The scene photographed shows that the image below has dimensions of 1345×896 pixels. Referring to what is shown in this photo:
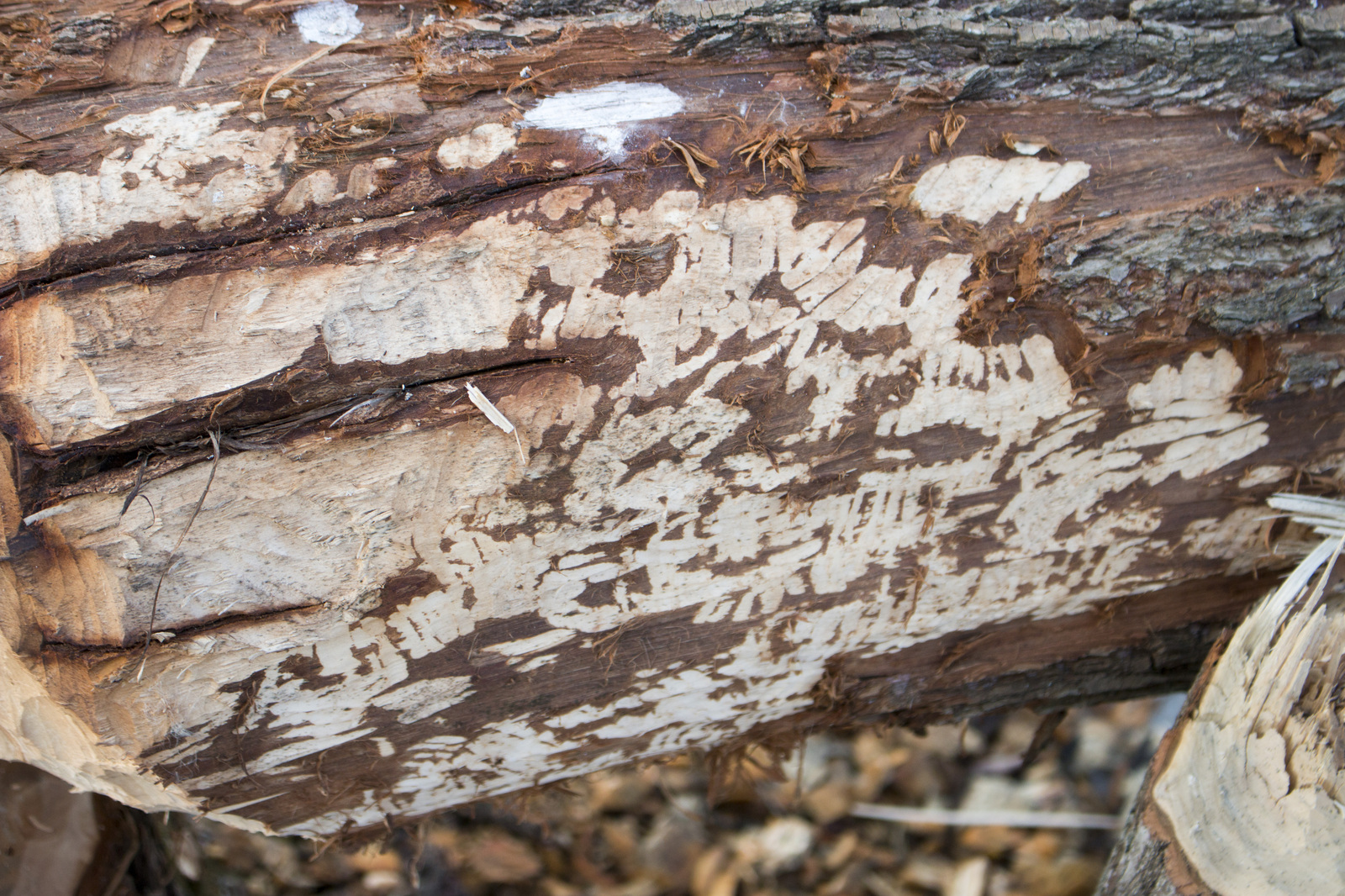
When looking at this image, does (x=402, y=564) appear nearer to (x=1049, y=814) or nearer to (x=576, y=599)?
(x=576, y=599)

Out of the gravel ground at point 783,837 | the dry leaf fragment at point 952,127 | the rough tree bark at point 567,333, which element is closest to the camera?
the rough tree bark at point 567,333

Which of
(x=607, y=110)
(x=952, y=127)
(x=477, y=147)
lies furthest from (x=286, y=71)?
(x=952, y=127)

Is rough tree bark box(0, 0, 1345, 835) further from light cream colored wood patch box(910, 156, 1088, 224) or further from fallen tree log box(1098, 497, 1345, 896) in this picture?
fallen tree log box(1098, 497, 1345, 896)

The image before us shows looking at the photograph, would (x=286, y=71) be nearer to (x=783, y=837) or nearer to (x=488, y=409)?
(x=488, y=409)

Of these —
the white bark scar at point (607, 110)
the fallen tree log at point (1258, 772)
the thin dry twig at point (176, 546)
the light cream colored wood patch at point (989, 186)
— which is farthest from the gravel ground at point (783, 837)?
the white bark scar at point (607, 110)

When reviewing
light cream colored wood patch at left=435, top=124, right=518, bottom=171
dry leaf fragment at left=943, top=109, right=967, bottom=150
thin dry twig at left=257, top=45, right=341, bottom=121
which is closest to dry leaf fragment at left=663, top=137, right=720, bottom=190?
light cream colored wood patch at left=435, top=124, right=518, bottom=171

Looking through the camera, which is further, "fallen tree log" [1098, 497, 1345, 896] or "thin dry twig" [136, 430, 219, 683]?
"fallen tree log" [1098, 497, 1345, 896]

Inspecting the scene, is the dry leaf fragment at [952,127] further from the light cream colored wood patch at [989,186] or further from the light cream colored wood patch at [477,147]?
the light cream colored wood patch at [477,147]
